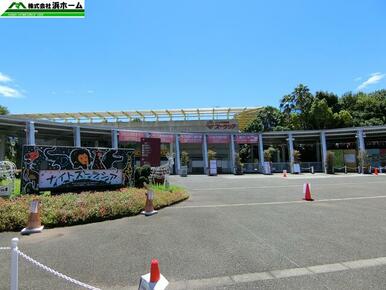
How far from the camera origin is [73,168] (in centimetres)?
1286

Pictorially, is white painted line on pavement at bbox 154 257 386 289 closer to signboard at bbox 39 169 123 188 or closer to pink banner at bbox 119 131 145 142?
signboard at bbox 39 169 123 188

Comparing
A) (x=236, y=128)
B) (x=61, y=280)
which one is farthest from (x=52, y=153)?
(x=236, y=128)

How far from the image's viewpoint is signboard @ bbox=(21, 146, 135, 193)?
38.8 ft

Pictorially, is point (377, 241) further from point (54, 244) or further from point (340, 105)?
point (340, 105)

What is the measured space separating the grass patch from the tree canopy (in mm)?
41677

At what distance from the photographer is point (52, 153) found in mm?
12391

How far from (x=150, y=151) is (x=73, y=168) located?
18.2ft

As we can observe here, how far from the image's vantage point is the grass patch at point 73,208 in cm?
883

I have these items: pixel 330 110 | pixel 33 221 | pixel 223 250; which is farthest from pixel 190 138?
pixel 223 250

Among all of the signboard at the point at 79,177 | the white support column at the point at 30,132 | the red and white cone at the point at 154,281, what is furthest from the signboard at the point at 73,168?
the white support column at the point at 30,132

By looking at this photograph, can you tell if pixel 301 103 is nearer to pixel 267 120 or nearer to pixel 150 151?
pixel 267 120

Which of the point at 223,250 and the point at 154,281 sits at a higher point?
the point at 154,281

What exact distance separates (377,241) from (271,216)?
3453mm

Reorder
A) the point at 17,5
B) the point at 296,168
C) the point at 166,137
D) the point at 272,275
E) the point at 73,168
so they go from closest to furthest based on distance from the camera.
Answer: the point at 272,275 → the point at 17,5 → the point at 73,168 → the point at 296,168 → the point at 166,137
